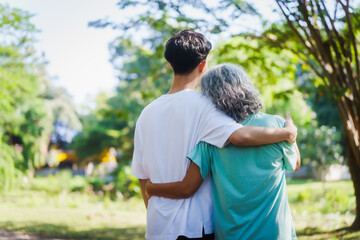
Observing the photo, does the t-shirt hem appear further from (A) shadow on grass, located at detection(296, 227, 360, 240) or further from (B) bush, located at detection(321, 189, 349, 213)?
(B) bush, located at detection(321, 189, 349, 213)

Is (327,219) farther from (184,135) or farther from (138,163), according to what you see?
(184,135)

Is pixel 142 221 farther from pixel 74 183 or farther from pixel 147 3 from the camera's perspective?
pixel 74 183

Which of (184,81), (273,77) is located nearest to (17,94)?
(273,77)

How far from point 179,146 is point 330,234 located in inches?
193

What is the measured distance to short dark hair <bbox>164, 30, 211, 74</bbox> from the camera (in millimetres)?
2039

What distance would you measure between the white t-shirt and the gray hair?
0.14 ft

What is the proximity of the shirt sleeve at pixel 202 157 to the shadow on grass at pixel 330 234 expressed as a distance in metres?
4.23

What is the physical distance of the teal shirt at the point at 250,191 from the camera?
1.86m

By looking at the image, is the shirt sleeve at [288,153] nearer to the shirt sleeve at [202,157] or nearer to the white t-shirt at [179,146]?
the white t-shirt at [179,146]

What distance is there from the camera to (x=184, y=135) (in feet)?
6.51

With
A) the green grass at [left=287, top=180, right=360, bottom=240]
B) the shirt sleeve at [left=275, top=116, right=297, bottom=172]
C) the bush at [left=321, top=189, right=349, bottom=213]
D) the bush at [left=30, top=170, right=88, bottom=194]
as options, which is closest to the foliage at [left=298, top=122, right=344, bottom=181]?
the green grass at [left=287, top=180, right=360, bottom=240]

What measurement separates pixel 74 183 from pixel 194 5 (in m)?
15.2

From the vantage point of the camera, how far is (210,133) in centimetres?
191

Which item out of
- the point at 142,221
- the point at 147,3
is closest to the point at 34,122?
the point at 142,221
